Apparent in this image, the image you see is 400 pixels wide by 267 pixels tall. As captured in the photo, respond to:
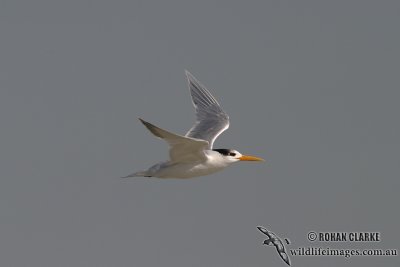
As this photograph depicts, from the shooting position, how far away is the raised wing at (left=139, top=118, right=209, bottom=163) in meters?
18.3

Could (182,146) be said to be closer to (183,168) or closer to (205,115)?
(183,168)

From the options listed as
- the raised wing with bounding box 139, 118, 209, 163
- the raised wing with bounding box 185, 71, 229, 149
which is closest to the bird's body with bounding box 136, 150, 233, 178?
the raised wing with bounding box 139, 118, 209, 163

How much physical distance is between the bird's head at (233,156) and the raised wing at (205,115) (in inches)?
46.4

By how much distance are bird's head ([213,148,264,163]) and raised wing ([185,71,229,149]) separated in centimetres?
118

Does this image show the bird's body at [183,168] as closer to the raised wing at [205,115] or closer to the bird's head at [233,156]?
the bird's head at [233,156]

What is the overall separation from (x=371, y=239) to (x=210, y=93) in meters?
6.56

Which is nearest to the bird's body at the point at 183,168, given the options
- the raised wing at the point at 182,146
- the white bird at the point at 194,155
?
the white bird at the point at 194,155

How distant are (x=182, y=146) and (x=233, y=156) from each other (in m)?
2.41

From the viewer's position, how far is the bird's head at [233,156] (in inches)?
842

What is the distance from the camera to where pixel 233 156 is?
2167 cm

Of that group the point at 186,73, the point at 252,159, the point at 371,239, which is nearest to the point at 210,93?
the point at 186,73

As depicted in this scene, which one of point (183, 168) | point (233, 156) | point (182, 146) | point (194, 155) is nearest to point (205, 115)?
point (233, 156)

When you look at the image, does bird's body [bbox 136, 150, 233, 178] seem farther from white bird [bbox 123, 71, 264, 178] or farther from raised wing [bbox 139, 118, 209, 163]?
raised wing [bbox 139, 118, 209, 163]

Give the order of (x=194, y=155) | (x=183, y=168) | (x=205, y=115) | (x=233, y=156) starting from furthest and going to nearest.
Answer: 1. (x=205, y=115)
2. (x=233, y=156)
3. (x=183, y=168)
4. (x=194, y=155)
